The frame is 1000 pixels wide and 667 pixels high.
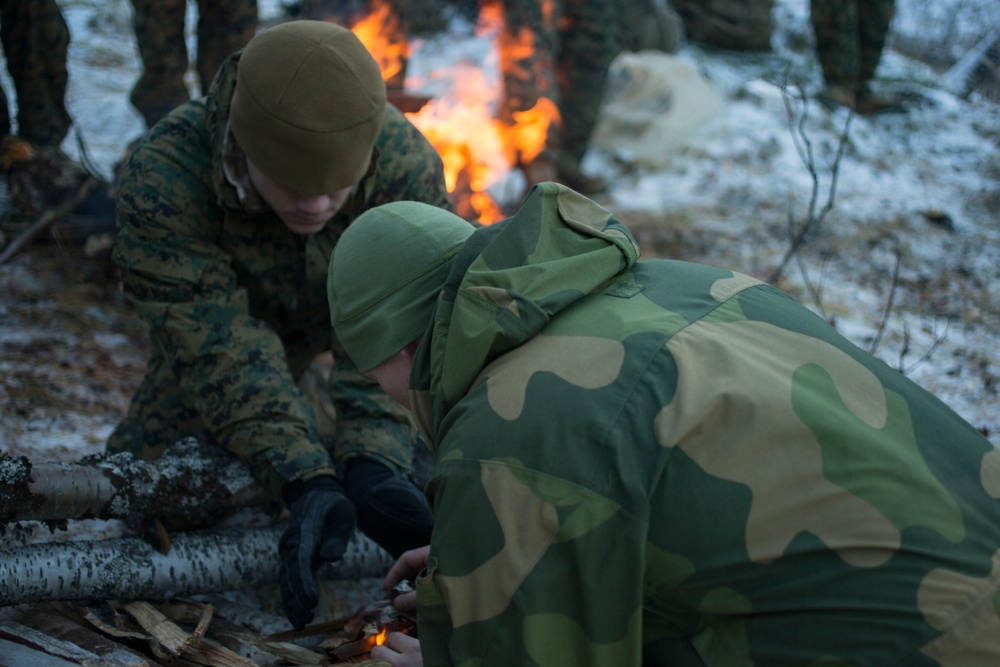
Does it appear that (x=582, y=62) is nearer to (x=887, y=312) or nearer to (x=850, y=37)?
(x=887, y=312)

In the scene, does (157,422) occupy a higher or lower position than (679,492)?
lower

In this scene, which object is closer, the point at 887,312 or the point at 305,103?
the point at 305,103

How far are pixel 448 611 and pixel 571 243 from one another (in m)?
0.70

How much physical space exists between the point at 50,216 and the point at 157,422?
219cm

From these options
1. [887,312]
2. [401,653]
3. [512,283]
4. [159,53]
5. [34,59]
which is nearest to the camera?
[512,283]

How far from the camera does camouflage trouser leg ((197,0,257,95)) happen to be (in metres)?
5.45

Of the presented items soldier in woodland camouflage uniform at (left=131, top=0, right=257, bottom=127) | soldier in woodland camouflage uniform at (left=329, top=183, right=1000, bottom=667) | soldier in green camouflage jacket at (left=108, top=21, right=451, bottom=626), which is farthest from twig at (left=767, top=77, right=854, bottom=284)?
soldier in woodland camouflage uniform at (left=131, top=0, right=257, bottom=127)

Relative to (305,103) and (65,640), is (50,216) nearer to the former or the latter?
(305,103)

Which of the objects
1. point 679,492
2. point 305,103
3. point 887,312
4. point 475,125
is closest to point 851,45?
point 475,125

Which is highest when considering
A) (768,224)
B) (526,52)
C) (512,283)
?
(512,283)

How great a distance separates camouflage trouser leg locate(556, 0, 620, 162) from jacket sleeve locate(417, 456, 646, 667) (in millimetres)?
6002

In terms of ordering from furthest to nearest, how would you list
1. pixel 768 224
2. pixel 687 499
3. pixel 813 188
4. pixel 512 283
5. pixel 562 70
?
pixel 562 70 < pixel 768 224 < pixel 813 188 < pixel 512 283 < pixel 687 499

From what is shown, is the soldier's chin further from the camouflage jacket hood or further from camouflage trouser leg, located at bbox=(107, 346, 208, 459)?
the camouflage jacket hood

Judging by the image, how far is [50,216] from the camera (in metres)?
4.68
